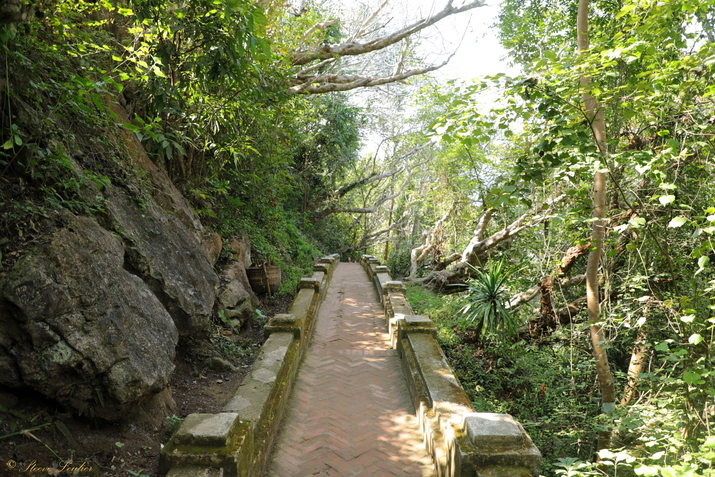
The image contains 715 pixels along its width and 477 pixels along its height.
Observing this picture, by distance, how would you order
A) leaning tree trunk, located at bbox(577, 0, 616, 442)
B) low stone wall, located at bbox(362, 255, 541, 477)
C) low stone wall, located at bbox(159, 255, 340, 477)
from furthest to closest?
leaning tree trunk, located at bbox(577, 0, 616, 442) < low stone wall, located at bbox(362, 255, 541, 477) < low stone wall, located at bbox(159, 255, 340, 477)

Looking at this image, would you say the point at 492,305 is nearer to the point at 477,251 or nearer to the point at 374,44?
the point at 477,251

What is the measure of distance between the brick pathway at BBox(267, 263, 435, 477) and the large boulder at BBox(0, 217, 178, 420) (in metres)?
1.46

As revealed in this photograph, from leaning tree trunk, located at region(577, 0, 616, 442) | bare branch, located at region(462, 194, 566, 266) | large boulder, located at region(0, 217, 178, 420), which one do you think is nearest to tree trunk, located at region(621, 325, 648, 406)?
leaning tree trunk, located at region(577, 0, 616, 442)

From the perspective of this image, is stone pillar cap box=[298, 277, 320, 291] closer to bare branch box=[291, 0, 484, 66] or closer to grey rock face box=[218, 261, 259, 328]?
grey rock face box=[218, 261, 259, 328]

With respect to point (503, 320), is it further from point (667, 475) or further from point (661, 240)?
point (667, 475)

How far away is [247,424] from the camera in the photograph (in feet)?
10.5

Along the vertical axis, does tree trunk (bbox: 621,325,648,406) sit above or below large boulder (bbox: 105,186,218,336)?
below

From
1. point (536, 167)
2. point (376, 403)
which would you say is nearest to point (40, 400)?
point (376, 403)

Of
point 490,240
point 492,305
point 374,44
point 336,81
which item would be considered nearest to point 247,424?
point 492,305

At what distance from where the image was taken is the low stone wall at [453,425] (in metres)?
2.94

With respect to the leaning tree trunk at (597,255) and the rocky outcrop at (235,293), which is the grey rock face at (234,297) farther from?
the leaning tree trunk at (597,255)

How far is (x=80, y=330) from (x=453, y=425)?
9.58 feet

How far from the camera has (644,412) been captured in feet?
13.3

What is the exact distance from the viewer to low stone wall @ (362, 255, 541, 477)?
2936 millimetres
